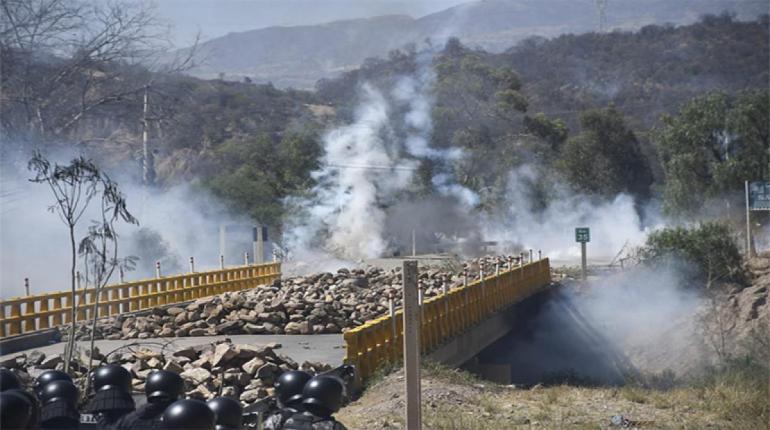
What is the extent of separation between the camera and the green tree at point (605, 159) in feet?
207

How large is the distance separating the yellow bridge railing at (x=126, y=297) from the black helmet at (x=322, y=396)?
701 centimetres

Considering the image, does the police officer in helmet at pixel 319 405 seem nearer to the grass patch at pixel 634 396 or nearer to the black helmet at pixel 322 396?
the black helmet at pixel 322 396

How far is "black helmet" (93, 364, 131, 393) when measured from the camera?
317 inches

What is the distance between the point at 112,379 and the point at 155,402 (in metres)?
0.78

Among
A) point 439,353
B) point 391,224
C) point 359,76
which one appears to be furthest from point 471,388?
point 359,76

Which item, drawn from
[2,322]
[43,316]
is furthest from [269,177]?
[2,322]

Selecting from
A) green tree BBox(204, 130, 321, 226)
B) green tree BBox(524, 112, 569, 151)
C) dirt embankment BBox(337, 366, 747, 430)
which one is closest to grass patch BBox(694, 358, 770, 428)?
dirt embankment BBox(337, 366, 747, 430)

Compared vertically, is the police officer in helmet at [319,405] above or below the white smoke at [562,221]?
above

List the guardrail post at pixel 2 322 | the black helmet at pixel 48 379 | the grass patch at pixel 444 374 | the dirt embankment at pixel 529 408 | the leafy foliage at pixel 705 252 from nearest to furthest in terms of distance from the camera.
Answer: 1. the black helmet at pixel 48 379
2. the dirt embankment at pixel 529 408
3. the grass patch at pixel 444 374
4. the guardrail post at pixel 2 322
5. the leafy foliage at pixel 705 252

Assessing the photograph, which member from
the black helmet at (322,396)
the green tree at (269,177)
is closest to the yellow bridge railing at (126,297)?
the black helmet at (322,396)

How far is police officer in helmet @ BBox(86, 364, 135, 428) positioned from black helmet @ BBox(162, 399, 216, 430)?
146 centimetres

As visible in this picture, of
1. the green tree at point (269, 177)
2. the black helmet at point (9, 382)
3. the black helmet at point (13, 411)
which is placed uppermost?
the green tree at point (269, 177)

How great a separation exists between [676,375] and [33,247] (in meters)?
24.0

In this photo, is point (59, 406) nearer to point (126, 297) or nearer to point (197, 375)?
point (197, 375)
